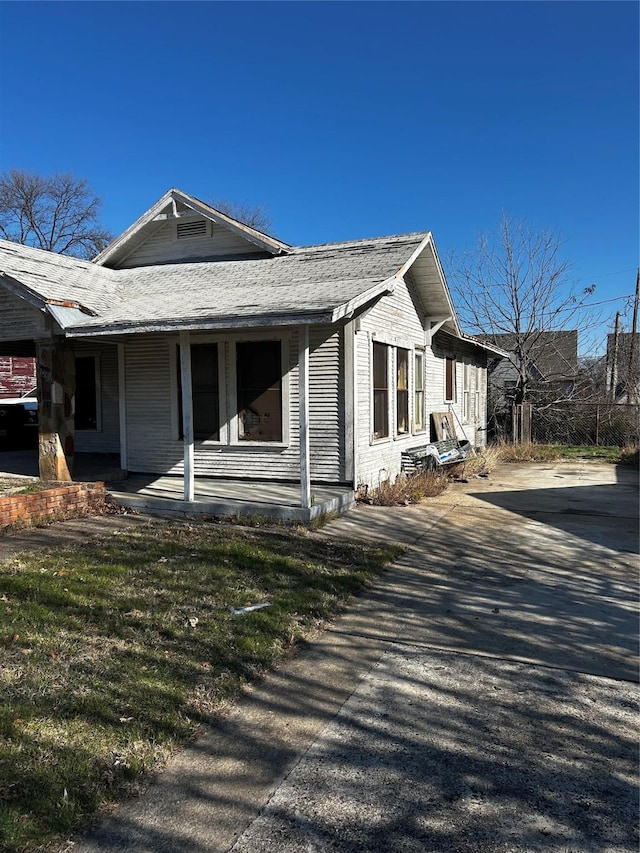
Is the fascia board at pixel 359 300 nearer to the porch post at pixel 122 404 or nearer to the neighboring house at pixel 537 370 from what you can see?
the porch post at pixel 122 404

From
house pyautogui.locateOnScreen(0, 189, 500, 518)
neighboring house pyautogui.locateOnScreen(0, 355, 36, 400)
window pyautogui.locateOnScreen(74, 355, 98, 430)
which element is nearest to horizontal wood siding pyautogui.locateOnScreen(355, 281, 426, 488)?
house pyautogui.locateOnScreen(0, 189, 500, 518)

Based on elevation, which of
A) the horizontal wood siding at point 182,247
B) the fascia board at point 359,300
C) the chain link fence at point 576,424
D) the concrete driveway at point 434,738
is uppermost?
the horizontal wood siding at point 182,247

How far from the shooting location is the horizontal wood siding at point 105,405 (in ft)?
39.0

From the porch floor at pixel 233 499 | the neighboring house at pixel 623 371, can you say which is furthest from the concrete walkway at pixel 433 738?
the neighboring house at pixel 623 371

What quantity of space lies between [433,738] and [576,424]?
19371 mm

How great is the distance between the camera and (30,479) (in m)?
9.84

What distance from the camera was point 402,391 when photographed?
12.2 m

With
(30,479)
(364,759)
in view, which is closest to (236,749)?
(364,759)

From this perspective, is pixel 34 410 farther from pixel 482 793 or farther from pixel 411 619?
pixel 482 793

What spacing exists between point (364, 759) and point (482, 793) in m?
0.58

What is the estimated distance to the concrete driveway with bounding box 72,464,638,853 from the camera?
2.50 m

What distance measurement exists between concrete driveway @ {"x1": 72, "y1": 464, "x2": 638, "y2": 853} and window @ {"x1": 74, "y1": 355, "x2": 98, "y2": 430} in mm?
8330

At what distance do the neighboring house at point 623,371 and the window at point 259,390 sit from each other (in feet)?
44.9

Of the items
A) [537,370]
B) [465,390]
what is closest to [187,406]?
[465,390]
